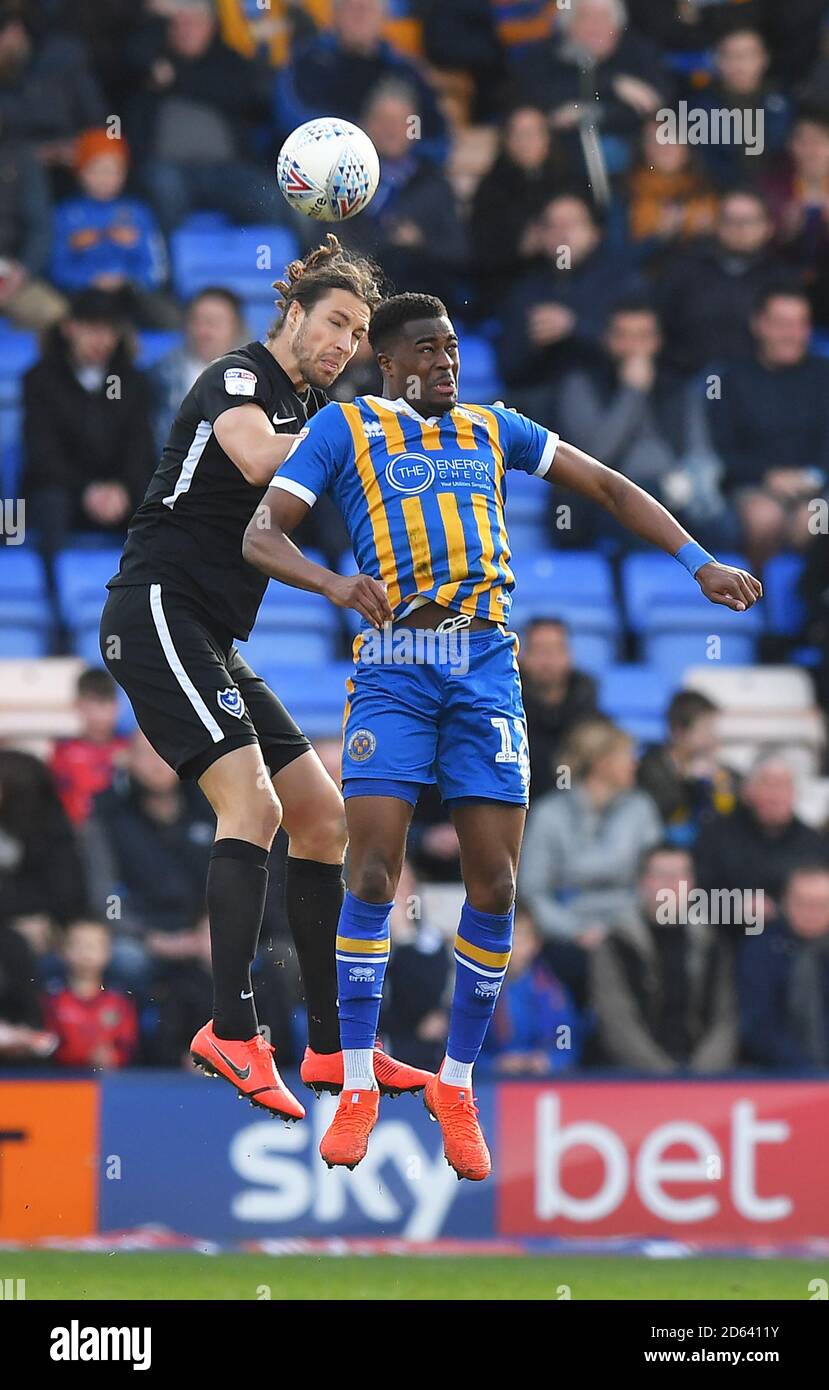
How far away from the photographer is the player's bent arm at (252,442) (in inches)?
250

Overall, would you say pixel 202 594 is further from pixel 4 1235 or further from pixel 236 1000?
pixel 4 1235

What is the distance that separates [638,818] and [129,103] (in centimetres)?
554

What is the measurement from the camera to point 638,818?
430 inches

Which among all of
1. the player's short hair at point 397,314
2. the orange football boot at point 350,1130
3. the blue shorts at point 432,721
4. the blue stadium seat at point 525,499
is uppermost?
the blue stadium seat at point 525,499

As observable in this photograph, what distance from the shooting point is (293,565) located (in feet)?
19.8

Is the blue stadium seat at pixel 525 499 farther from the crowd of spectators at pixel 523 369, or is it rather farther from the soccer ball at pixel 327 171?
the soccer ball at pixel 327 171

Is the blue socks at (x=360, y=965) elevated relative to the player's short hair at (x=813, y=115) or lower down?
lower down

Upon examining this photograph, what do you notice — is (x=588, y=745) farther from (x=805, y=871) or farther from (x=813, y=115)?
(x=813, y=115)

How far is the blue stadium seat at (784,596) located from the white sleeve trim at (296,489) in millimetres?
6032

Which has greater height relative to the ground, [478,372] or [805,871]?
[478,372]

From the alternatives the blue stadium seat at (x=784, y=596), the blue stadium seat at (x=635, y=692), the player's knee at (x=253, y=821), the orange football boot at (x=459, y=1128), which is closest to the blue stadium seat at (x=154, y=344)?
the blue stadium seat at (x=635, y=692)

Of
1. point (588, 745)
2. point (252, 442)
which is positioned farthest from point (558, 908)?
point (252, 442)

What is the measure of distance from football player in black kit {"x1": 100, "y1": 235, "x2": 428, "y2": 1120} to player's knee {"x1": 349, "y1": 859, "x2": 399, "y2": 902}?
1.33ft

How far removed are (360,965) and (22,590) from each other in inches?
229
